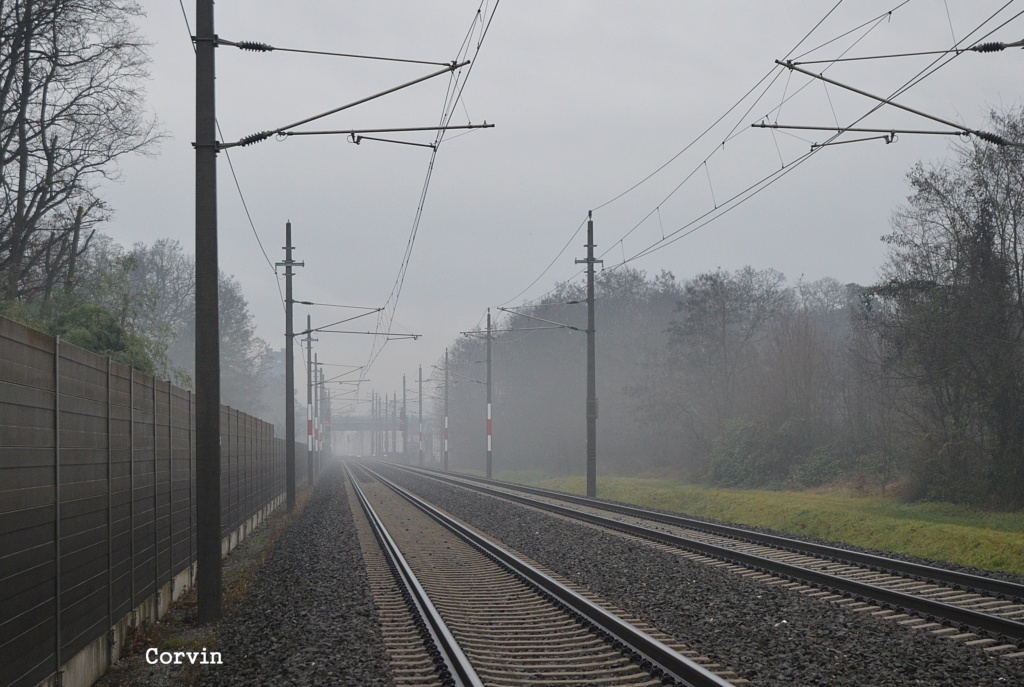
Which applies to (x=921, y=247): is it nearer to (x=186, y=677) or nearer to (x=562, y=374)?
(x=186, y=677)

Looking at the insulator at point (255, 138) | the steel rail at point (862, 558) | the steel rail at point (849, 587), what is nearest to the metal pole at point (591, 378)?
the steel rail at point (862, 558)

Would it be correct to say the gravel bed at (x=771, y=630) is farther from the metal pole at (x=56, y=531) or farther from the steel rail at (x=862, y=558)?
the metal pole at (x=56, y=531)

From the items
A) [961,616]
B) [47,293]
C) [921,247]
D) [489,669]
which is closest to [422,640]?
[489,669]

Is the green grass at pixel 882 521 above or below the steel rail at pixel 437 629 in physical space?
below

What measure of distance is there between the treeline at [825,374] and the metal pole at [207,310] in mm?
18040

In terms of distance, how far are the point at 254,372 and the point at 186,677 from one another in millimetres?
89827

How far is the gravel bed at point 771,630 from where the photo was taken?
26.5ft

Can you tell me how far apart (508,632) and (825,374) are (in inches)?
1288

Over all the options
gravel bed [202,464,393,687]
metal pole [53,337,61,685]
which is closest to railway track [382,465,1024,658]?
gravel bed [202,464,393,687]

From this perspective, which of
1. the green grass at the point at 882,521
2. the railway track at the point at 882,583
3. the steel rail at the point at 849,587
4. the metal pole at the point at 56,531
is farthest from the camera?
the green grass at the point at 882,521

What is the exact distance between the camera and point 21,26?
81.7ft

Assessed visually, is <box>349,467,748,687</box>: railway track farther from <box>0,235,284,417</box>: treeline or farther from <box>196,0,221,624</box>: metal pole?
<box>0,235,284,417</box>: treeline

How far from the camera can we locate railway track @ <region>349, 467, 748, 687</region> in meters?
8.21

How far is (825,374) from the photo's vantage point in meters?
Answer: 40.4
